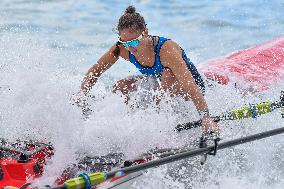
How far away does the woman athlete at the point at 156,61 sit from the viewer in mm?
3924

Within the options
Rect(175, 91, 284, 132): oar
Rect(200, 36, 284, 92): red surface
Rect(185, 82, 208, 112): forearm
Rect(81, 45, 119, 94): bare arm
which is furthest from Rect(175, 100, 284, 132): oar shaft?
Rect(200, 36, 284, 92): red surface

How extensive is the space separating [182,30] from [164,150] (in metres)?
5.87

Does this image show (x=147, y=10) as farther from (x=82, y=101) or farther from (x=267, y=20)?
(x=82, y=101)

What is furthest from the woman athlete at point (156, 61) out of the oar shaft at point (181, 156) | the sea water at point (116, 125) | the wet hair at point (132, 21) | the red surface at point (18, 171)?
the red surface at point (18, 171)

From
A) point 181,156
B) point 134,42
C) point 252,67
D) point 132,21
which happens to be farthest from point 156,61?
point 252,67

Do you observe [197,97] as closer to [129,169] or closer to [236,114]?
[236,114]

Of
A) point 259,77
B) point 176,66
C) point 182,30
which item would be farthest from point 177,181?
point 182,30

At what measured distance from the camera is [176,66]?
3986 millimetres

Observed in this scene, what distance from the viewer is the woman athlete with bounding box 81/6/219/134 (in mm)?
3924

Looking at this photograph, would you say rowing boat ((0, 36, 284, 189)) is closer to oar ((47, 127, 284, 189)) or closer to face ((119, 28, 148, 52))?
oar ((47, 127, 284, 189))

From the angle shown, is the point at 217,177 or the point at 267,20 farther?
the point at 267,20

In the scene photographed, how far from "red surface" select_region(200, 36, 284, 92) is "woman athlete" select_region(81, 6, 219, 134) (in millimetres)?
847

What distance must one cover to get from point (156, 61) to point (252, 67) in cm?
164

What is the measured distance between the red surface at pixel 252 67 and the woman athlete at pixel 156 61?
2.78 feet
